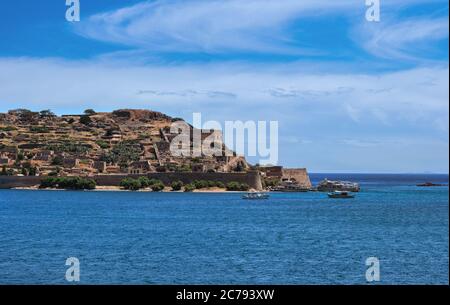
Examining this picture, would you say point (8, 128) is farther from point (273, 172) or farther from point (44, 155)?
point (273, 172)

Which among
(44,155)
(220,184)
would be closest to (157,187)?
(220,184)

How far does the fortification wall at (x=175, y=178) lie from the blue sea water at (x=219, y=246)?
82.9 feet

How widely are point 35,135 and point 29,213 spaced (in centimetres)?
5574

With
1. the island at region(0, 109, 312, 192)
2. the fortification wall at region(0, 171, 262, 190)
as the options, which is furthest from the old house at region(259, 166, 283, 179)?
the fortification wall at region(0, 171, 262, 190)

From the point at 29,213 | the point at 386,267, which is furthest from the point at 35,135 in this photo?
the point at 386,267

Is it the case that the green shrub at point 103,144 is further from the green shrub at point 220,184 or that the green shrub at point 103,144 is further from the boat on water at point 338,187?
the boat on water at point 338,187

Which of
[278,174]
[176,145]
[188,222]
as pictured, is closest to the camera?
[188,222]

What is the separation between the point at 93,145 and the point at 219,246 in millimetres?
67498

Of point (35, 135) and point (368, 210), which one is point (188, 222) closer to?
point (368, 210)

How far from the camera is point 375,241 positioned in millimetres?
26156

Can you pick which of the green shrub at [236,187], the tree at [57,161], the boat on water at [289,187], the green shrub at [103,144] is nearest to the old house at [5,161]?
the tree at [57,161]

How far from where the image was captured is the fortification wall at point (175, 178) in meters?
67.2
